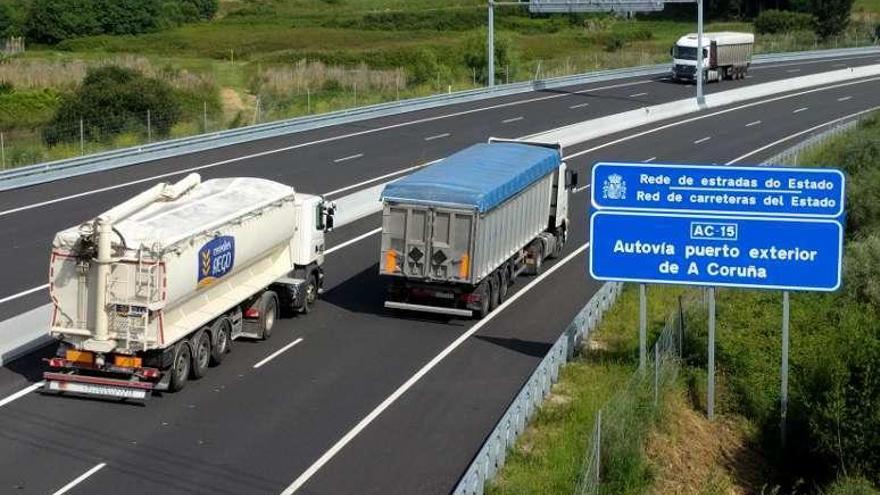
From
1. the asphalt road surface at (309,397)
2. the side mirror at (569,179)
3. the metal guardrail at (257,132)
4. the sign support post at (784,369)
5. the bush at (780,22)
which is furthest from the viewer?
the bush at (780,22)

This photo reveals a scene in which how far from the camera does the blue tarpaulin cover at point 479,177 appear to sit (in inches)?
1046

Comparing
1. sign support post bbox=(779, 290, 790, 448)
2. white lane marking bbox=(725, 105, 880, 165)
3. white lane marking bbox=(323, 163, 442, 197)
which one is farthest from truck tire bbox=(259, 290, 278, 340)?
white lane marking bbox=(725, 105, 880, 165)

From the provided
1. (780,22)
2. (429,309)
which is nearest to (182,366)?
(429,309)

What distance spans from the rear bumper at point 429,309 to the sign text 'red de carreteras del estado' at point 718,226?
15.5 feet

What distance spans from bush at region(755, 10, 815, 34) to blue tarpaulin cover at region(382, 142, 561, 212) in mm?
87447

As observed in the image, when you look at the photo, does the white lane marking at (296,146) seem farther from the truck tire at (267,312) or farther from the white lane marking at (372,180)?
the truck tire at (267,312)

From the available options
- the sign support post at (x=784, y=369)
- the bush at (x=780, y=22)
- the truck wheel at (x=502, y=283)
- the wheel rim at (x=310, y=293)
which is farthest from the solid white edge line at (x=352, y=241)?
the bush at (x=780, y=22)

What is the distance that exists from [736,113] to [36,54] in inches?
2243

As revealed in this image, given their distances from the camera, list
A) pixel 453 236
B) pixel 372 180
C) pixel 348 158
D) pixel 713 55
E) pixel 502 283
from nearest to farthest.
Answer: pixel 453 236, pixel 502 283, pixel 372 180, pixel 348 158, pixel 713 55

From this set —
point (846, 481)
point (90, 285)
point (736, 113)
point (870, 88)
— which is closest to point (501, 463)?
point (846, 481)

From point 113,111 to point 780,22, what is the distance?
76072 millimetres

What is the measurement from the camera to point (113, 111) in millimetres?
54000

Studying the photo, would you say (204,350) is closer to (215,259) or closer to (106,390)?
(215,259)

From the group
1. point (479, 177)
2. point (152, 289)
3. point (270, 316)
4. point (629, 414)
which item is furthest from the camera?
point (479, 177)
